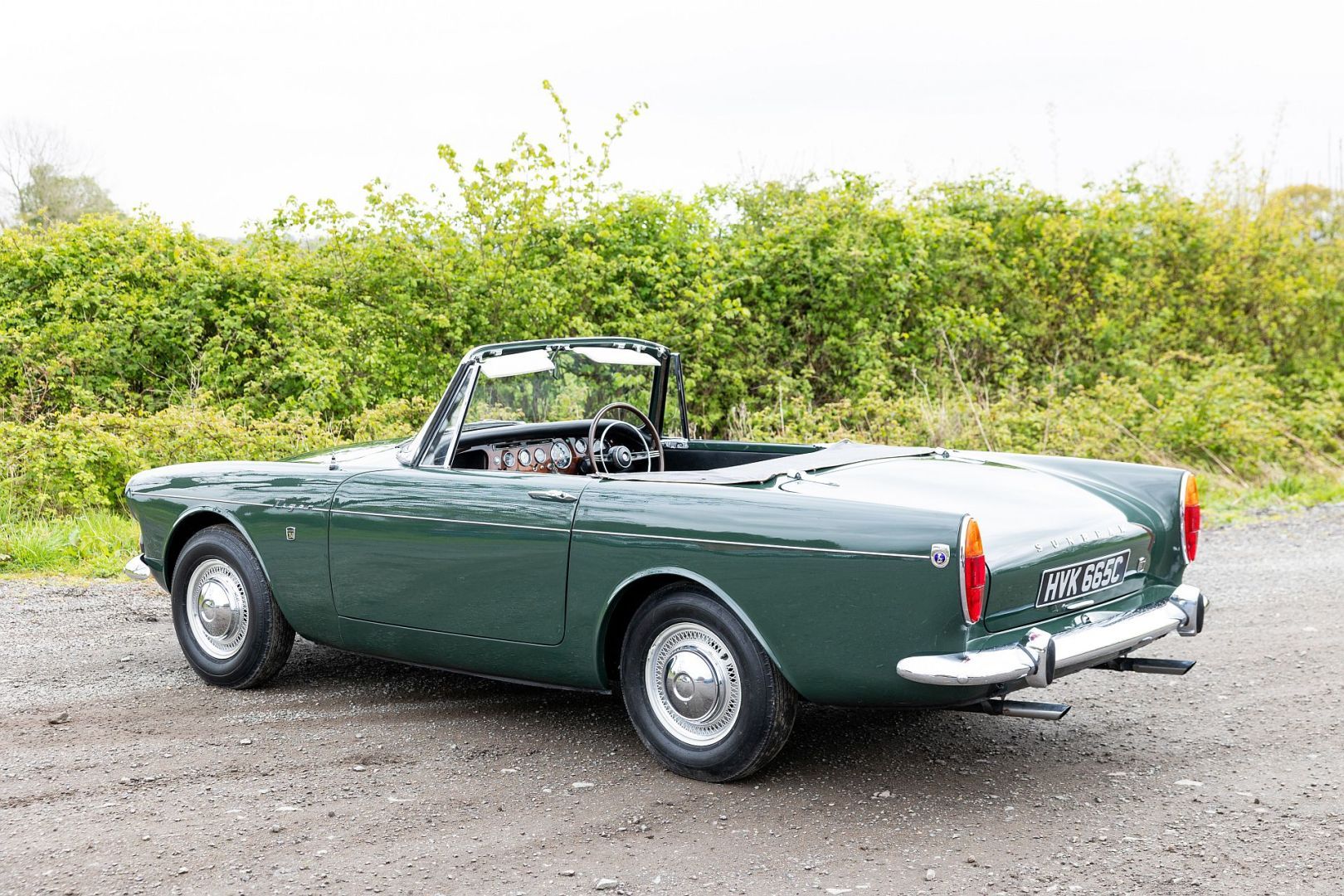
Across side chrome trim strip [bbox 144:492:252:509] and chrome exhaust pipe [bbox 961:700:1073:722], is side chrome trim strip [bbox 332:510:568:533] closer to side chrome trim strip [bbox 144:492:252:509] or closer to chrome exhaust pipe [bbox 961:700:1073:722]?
side chrome trim strip [bbox 144:492:252:509]

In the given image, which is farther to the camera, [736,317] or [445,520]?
[736,317]

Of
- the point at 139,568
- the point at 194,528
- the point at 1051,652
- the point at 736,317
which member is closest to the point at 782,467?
the point at 1051,652

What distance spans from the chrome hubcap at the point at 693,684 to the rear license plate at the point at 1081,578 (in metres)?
0.98

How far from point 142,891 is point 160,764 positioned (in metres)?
1.06

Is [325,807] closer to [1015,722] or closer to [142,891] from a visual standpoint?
[142,891]

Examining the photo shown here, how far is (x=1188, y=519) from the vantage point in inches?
172

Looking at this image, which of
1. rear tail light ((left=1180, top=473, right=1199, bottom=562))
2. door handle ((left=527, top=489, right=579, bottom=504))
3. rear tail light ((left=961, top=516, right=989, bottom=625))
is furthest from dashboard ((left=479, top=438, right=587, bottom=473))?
rear tail light ((left=1180, top=473, right=1199, bottom=562))

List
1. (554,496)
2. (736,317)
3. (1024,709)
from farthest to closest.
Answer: (736,317) < (554,496) < (1024,709)

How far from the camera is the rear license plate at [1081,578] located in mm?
3678

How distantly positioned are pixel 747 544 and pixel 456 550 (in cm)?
117

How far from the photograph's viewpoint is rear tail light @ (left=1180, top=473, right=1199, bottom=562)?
4352 millimetres

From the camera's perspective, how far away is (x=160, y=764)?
160 inches

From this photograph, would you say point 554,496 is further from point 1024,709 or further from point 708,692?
point 1024,709

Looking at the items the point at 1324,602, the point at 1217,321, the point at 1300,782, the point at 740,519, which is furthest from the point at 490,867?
the point at 1217,321
